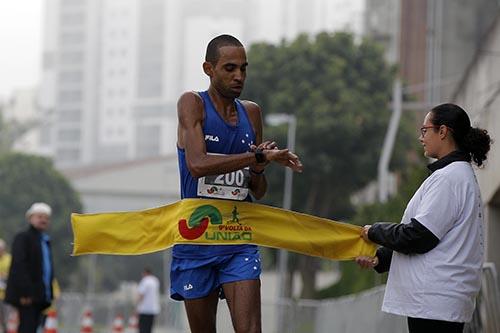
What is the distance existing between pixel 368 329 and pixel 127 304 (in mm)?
32508

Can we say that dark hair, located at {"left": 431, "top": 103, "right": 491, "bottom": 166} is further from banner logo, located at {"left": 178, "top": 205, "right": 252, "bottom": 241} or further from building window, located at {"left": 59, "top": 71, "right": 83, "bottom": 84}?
building window, located at {"left": 59, "top": 71, "right": 83, "bottom": 84}

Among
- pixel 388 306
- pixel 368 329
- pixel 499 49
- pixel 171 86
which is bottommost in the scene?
pixel 171 86

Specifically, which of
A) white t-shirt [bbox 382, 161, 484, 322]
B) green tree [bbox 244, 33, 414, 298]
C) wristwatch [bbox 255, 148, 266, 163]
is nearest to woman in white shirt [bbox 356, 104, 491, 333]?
white t-shirt [bbox 382, 161, 484, 322]

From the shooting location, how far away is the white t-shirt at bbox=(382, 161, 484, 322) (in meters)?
6.62

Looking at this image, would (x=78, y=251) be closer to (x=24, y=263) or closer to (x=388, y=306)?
(x=388, y=306)

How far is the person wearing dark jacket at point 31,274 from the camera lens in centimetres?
1288

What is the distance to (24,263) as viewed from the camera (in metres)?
12.9

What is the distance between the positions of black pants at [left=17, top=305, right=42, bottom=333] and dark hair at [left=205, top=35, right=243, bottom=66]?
20.5ft

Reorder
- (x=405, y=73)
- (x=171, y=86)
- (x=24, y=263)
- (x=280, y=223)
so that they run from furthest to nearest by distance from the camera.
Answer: (x=171, y=86), (x=405, y=73), (x=24, y=263), (x=280, y=223)

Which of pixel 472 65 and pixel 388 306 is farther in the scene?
pixel 472 65

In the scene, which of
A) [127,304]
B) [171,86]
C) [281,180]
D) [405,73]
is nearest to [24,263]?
[127,304]

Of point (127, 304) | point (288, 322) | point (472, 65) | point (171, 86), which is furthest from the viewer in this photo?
point (171, 86)

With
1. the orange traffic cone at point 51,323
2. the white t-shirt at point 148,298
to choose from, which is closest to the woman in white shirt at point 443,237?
the orange traffic cone at point 51,323

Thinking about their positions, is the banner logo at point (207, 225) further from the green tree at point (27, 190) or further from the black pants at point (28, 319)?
the green tree at point (27, 190)
